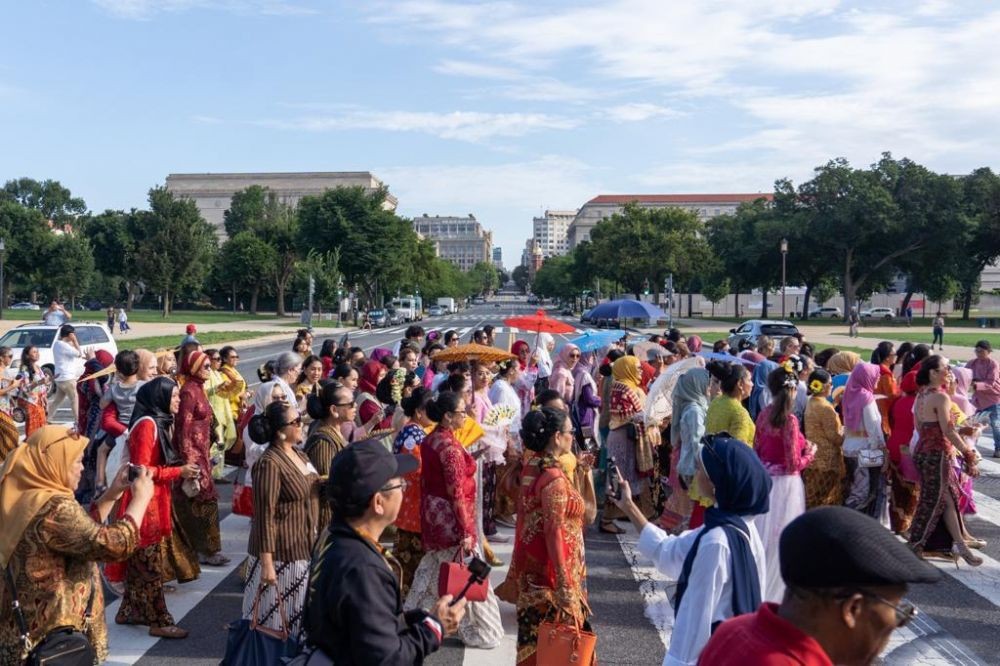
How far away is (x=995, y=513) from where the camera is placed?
998cm

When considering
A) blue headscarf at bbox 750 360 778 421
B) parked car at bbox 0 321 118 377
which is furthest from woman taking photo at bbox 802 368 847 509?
parked car at bbox 0 321 118 377

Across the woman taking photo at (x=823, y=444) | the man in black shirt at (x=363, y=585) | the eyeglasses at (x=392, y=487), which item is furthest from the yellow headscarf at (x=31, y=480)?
the woman taking photo at (x=823, y=444)

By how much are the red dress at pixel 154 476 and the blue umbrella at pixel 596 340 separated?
23.6ft

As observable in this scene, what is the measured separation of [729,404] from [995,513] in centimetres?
499

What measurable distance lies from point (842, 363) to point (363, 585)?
807cm

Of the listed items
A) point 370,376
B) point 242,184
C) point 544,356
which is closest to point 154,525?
point 370,376

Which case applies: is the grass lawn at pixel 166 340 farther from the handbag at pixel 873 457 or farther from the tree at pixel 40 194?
the tree at pixel 40 194

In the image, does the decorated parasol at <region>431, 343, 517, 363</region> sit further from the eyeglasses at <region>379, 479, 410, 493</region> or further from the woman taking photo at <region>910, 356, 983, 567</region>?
the eyeglasses at <region>379, 479, 410, 493</region>

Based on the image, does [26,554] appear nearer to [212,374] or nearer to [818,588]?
[818,588]

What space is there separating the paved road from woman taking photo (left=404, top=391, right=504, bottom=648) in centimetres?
59

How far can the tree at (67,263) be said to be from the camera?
240ft

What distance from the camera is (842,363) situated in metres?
9.74

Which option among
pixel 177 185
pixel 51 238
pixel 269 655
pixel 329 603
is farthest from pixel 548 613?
pixel 177 185

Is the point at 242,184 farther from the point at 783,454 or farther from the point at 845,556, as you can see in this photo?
the point at 845,556
